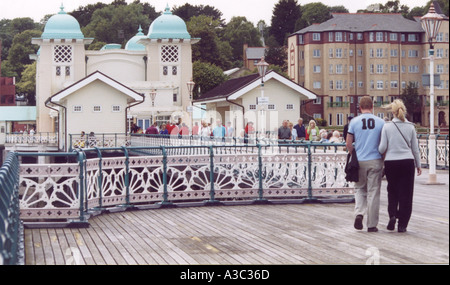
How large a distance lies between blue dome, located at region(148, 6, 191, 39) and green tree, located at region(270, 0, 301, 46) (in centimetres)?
5561

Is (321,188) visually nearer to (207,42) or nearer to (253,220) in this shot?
(253,220)

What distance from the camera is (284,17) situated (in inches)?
437

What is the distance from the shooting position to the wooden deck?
7.98 meters

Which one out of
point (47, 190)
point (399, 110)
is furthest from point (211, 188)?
point (399, 110)

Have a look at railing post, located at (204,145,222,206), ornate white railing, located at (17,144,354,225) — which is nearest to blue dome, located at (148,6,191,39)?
ornate white railing, located at (17,144,354,225)

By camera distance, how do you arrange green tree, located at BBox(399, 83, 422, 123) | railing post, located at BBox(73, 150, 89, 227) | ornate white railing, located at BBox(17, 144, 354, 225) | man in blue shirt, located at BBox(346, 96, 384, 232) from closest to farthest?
man in blue shirt, located at BBox(346, 96, 384, 232), railing post, located at BBox(73, 150, 89, 227), ornate white railing, located at BBox(17, 144, 354, 225), green tree, located at BBox(399, 83, 422, 123)

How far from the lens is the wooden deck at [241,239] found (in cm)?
798

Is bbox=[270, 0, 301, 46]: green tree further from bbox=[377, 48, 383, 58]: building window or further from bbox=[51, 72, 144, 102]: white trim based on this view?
bbox=[377, 48, 383, 58]: building window

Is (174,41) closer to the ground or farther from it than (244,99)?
farther from it

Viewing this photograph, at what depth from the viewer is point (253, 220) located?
1145 cm

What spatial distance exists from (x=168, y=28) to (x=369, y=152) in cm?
5853

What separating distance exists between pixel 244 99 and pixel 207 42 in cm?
3422

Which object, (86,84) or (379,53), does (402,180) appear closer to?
(86,84)
